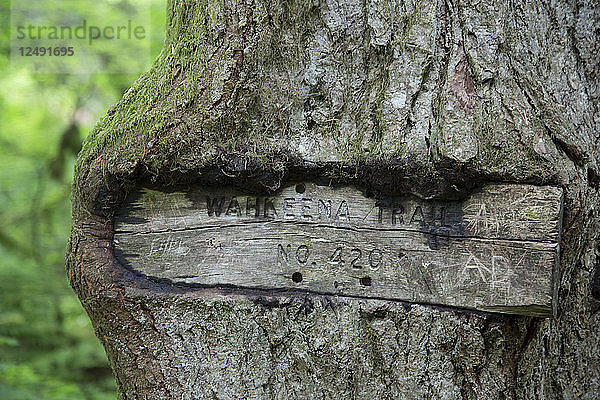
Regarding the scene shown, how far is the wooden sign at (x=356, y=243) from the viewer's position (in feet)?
A: 5.02

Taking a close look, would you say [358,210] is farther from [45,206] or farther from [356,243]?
[45,206]

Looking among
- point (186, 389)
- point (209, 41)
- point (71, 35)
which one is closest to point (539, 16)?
point (209, 41)

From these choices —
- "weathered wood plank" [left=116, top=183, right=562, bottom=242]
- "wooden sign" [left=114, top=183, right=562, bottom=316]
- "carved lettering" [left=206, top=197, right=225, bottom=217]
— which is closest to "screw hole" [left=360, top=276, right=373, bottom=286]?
"wooden sign" [left=114, top=183, right=562, bottom=316]

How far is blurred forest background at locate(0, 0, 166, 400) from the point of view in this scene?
4.52 meters

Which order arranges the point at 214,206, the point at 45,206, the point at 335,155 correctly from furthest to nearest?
1. the point at 45,206
2. the point at 214,206
3. the point at 335,155

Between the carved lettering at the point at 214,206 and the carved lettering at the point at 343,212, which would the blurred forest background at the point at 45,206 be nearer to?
the carved lettering at the point at 214,206

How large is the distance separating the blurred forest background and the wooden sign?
3055mm

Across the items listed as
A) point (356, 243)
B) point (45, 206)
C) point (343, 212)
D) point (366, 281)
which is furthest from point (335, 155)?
point (45, 206)

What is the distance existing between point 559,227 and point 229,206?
3.24 ft

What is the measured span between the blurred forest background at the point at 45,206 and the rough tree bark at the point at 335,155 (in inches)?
119

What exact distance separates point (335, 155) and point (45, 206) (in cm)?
424

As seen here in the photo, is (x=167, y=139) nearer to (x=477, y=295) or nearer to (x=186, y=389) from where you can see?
(x=186, y=389)

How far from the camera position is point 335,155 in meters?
1.58

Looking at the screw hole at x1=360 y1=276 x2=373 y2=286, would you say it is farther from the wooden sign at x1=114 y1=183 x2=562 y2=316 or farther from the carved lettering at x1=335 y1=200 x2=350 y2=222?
the carved lettering at x1=335 y1=200 x2=350 y2=222
